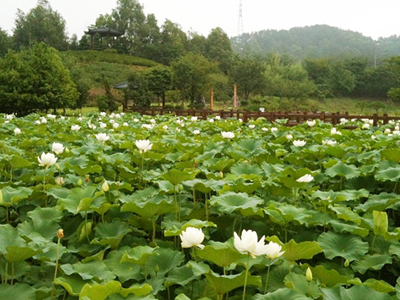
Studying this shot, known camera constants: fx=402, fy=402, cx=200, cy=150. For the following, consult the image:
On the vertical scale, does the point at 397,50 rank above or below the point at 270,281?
above

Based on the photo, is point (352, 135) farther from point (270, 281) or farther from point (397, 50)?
point (397, 50)

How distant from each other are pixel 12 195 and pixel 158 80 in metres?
25.4

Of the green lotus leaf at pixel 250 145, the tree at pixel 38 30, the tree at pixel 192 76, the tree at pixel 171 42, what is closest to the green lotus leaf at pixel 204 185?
the green lotus leaf at pixel 250 145

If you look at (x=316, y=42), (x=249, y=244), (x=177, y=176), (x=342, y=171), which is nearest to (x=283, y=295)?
(x=249, y=244)

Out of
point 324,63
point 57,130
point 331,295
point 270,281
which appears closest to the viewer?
point 331,295

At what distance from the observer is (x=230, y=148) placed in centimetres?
362

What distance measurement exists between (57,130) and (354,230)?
455 centimetres

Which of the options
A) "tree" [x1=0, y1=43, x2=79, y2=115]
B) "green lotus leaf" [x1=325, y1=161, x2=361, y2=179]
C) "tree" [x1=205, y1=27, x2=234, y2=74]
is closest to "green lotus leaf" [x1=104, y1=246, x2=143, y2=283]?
"green lotus leaf" [x1=325, y1=161, x2=361, y2=179]

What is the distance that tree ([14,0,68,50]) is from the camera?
54875 mm

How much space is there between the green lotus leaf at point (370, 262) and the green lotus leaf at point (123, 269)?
81cm

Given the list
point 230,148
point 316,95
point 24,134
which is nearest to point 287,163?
point 230,148

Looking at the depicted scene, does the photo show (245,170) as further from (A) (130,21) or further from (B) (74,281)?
(A) (130,21)

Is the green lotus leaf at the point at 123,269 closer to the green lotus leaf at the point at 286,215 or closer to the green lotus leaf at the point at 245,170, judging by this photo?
the green lotus leaf at the point at 286,215

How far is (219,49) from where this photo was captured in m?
54.6
